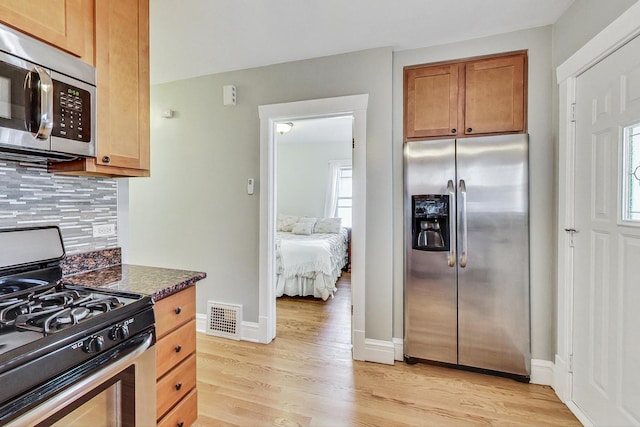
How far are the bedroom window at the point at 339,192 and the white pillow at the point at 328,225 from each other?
1.76 ft

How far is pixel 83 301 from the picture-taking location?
118 cm

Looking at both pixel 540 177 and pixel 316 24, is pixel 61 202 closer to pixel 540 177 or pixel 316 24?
pixel 316 24

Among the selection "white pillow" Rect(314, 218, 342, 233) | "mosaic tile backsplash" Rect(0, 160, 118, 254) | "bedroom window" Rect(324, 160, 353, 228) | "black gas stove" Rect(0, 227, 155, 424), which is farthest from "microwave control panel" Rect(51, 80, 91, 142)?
"bedroom window" Rect(324, 160, 353, 228)

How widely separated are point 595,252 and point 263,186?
2.40 metres

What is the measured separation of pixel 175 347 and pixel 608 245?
233 cm

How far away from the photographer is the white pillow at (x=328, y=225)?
584 cm

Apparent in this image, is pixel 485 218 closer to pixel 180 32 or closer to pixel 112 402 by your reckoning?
pixel 112 402

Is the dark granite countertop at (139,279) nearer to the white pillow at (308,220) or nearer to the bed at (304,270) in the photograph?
the bed at (304,270)

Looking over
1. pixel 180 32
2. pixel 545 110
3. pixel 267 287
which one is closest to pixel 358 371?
pixel 267 287

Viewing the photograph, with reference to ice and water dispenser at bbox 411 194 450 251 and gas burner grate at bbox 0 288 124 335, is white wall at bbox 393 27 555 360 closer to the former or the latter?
ice and water dispenser at bbox 411 194 450 251

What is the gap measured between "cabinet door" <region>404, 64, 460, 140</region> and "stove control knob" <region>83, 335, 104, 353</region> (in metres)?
2.32

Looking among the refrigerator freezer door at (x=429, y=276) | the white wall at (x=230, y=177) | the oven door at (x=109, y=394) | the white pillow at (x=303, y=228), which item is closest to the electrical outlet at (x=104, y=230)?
the oven door at (x=109, y=394)

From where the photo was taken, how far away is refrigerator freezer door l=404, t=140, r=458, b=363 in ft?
7.59

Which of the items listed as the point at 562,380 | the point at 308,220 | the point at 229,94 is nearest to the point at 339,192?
the point at 308,220
